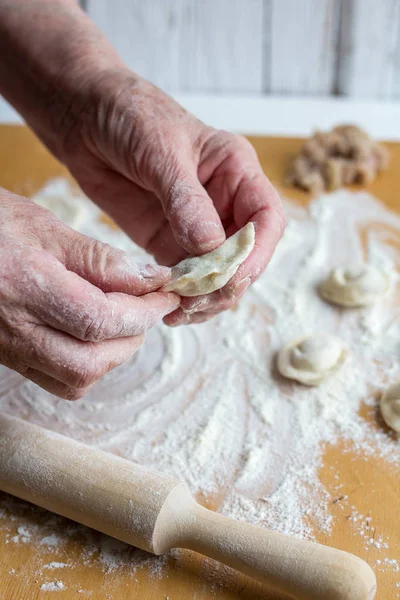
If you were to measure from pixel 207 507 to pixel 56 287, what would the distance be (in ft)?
1.52

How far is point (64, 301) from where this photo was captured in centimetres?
88

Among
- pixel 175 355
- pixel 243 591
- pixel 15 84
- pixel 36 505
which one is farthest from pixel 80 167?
pixel 243 591

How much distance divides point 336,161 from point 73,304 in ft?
4.12

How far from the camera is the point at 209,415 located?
3.99ft

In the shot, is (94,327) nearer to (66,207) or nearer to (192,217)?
(192,217)

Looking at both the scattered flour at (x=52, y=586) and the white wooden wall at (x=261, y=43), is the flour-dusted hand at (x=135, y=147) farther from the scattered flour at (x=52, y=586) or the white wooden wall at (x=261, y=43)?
the white wooden wall at (x=261, y=43)

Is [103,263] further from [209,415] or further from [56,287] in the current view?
[209,415]

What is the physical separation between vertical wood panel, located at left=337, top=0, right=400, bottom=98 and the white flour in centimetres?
134

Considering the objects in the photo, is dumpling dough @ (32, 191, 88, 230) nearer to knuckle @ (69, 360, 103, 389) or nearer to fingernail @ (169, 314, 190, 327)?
fingernail @ (169, 314, 190, 327)

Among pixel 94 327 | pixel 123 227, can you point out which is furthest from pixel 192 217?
pixel 123 227

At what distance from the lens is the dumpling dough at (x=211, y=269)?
102cm

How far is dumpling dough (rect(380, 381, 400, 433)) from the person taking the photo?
3.84ft

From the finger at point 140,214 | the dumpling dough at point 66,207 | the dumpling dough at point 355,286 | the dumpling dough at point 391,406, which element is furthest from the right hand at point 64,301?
the dumpling dough at point 66,207

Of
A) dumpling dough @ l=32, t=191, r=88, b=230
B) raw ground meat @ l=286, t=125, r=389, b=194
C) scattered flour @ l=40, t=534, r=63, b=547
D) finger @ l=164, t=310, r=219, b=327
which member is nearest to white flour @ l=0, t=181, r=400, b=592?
scattered flour @ l=40, t=534, r=63, b=547
